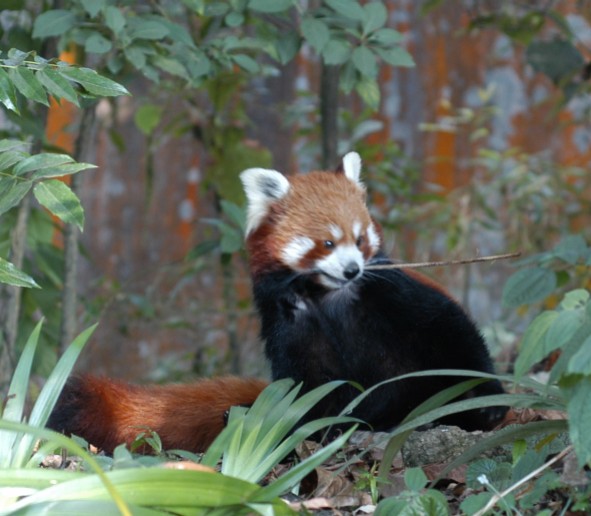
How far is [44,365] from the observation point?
14.2 feet

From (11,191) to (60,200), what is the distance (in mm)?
122

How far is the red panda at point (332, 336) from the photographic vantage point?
3.39m

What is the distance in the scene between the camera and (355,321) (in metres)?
3.51

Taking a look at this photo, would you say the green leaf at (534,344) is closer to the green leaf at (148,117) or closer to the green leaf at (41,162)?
the green leaf at (41,162)

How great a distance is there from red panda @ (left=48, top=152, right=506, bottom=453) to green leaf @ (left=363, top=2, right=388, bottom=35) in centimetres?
66

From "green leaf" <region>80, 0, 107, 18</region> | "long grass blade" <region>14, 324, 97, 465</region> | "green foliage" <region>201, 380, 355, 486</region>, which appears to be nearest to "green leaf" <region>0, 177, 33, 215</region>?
"long grass blade" <region>14, 324, 97, 465</region>

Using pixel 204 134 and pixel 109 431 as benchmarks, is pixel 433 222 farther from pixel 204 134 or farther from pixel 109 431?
pixel 109 431

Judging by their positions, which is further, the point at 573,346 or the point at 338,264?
the point at 338,264

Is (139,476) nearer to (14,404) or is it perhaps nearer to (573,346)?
(14,404)

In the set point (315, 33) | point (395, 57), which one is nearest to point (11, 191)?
point (315, 33)

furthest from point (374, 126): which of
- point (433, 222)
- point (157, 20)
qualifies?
point (157, 20)

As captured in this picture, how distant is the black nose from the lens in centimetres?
335

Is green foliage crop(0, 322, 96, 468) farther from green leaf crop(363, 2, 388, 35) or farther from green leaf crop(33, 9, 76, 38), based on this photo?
green leaf crop(363, 2, 388, 35)

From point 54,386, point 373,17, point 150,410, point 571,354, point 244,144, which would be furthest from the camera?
point 244,144
